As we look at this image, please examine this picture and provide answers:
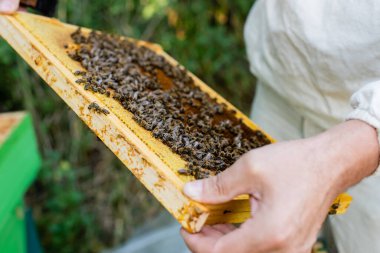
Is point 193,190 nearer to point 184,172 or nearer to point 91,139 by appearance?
point 184,172

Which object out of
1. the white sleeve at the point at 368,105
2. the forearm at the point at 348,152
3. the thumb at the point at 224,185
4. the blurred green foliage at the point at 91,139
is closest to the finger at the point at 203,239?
the thumb at the point at 224,185

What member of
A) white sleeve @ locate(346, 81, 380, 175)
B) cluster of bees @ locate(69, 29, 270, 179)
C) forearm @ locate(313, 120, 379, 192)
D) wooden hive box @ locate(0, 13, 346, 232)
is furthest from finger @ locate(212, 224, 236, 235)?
white sleeve @ locate(346, 81, 380, 175)

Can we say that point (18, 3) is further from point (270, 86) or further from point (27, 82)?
point (27, 82)

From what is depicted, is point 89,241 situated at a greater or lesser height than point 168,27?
lesser

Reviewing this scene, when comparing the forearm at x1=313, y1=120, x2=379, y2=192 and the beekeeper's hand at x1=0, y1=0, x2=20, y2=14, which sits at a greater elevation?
the forearm at x1=313, y1=120, x2=379, y2=192

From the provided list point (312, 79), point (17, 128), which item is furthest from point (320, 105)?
point (17, 128)

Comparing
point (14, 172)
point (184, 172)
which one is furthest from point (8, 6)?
point (184, 172)

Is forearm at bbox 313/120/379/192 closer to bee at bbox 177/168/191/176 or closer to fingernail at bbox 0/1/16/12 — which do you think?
bee at bbox 177/168/191/176
